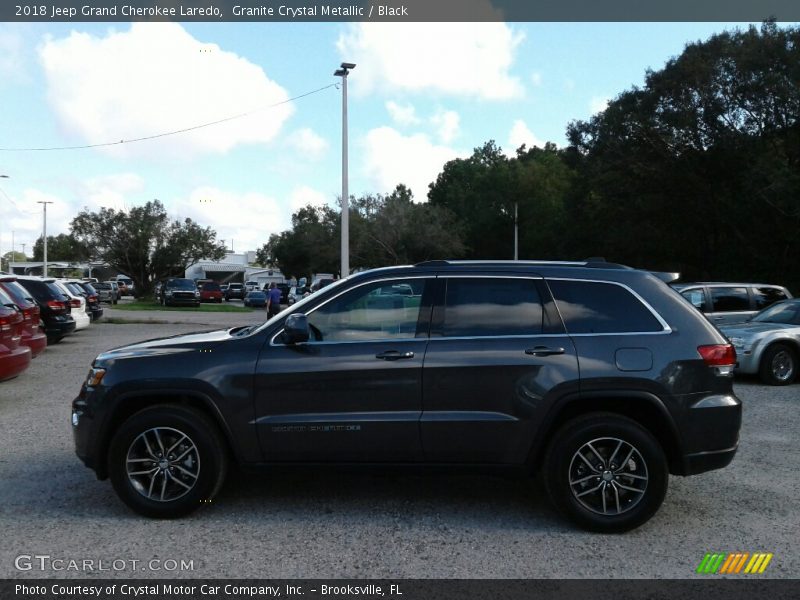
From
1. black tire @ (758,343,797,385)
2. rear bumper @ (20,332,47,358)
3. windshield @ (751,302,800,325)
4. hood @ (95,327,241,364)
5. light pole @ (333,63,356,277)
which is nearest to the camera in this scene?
hood @ (95,327,241,364)

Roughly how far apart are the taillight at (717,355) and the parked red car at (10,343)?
25.5 ft

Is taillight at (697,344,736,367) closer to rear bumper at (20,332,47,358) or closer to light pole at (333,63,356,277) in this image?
rear bumper at (20,332,47,358)

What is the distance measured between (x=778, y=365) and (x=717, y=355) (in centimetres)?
760

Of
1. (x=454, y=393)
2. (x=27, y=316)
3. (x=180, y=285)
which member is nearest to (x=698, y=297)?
(x=454, y=393)

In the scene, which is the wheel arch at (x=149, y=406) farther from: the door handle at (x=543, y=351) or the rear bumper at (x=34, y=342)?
the rear bumper at (x=34, y=342)

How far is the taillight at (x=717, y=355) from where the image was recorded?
508 centimetres

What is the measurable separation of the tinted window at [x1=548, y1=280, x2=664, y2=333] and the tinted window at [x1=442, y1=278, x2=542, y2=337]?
7.6 inches

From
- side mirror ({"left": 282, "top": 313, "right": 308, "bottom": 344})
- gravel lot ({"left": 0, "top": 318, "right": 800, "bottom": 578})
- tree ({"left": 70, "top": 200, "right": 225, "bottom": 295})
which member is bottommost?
gravel lot ({"left": 0, "top": 318, "right": 800, "bottom": 578})

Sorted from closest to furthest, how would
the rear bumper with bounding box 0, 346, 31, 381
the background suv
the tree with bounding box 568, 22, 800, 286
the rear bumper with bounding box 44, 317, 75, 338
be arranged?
the rear bumper with bounding box 0, 346, 31, 381 < the rear bumper with bounding box 44, 317, 75, 338 < the tree with bounding box 568, 22, 800, 286 < the background suv

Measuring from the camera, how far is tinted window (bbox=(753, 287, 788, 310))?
14.7 meters

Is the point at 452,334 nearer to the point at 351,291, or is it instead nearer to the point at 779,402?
the point at 351,291

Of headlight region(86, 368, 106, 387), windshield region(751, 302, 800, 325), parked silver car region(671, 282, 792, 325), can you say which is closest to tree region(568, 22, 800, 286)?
parked silver car region(671, 282, 792, 325)

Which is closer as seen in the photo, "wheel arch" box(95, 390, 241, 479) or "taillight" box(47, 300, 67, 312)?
"wheel arch" box(95, 390, 241, 479)

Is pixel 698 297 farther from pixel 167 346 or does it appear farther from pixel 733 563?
pixel 167 346
